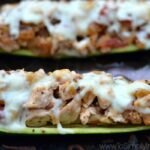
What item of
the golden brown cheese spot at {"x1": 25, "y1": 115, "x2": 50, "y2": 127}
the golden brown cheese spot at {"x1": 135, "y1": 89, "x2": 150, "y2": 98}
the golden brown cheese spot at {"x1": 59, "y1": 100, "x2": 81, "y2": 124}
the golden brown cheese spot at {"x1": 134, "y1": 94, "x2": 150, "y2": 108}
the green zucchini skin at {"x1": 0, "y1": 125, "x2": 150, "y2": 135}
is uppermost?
the golden brown cheese spot at {"x1": 135, "y1": 89, "x2": 150, "y2": 98}

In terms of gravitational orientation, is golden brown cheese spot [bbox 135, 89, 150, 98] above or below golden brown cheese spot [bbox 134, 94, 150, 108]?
above

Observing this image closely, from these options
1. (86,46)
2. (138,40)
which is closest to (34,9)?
(86,46)

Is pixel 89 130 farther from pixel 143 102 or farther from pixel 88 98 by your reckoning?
pixel 143 102

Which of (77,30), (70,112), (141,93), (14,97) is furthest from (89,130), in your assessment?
(77,30)

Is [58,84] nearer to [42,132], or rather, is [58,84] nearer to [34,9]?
[42,132]

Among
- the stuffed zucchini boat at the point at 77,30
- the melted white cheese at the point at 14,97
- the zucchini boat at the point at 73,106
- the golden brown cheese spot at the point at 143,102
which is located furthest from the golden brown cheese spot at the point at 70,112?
the stuffed zucchini boat at the point at 77,30

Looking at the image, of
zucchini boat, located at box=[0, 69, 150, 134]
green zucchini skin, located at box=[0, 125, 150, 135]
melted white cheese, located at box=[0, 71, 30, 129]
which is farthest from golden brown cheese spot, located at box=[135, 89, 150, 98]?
melted white cheese, located at box=[0, 71, 30, 129]

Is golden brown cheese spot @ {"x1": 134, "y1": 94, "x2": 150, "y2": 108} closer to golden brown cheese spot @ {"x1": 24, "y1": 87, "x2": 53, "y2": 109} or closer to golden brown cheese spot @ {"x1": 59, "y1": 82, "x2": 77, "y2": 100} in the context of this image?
golden brown cheese spot @ {"x1": 59, "y1": 82, "x2": 77, "y2": 100}
